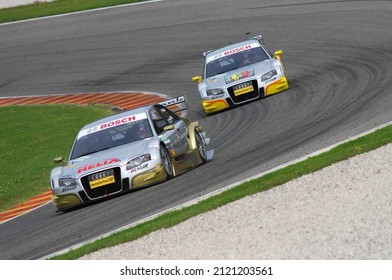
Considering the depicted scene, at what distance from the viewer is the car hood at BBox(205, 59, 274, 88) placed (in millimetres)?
23656

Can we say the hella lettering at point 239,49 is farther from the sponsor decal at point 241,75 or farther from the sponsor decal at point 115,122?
the sponsor decal at point 115,122

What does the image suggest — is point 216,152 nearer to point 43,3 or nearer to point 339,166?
point 339,166

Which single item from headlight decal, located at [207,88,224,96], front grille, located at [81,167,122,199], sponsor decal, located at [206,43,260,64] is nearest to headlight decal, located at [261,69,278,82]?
headlight decal, located at [207,88,224,96]

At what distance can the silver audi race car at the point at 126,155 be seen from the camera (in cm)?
1611

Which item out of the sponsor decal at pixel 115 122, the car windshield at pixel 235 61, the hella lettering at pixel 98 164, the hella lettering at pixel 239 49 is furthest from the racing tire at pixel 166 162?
the hella lettering at pixel 239 49

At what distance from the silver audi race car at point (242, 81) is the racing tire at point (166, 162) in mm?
7115

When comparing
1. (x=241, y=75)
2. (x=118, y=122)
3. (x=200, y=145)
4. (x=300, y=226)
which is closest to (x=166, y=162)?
(x=118, y=122)

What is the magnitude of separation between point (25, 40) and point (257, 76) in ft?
54.9

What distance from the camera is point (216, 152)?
19.1 meters

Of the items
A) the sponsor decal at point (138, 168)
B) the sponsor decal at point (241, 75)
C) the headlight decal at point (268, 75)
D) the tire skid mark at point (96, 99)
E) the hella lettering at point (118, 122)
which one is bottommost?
the tire skid mark at point (96, 99)

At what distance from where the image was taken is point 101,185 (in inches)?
634

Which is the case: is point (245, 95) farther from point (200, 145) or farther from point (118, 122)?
point (118, 122)

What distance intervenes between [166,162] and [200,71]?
13.5 metres
